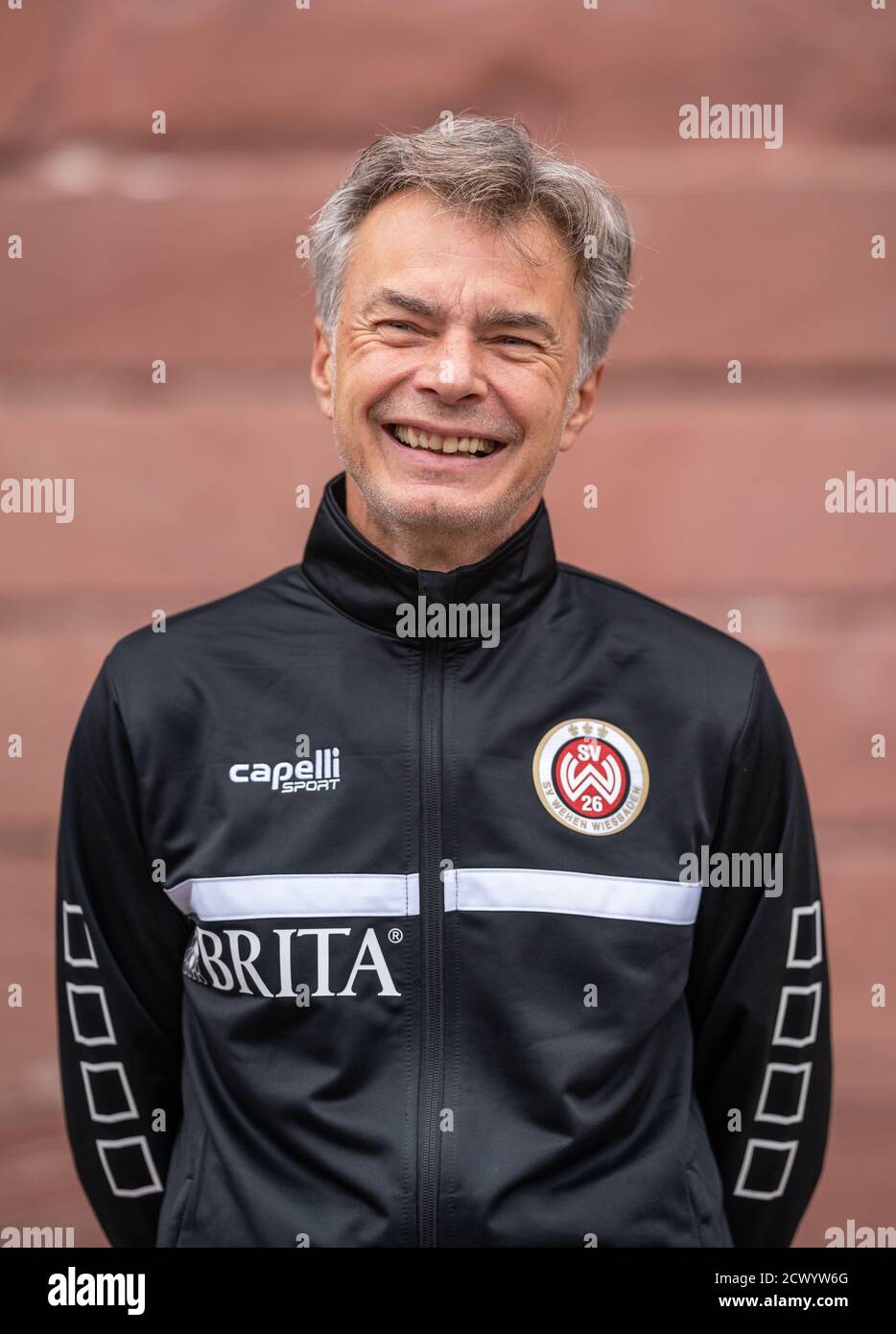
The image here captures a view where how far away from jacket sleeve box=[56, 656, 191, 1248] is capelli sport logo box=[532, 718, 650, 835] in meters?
0.50

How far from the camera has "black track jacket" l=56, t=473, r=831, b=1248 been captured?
1385 mm

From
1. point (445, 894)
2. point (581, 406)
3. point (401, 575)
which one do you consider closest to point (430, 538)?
point (401, 575)

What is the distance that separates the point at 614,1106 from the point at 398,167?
1122mm

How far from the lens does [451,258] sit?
56.2 inches

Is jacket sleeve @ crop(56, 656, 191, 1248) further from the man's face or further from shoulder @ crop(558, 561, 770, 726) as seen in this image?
shoulder @ crop(558, 561, 770, 726)

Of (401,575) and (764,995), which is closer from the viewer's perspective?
(401,575)

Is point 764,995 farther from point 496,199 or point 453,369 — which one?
point 496,199

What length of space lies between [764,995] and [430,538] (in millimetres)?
740

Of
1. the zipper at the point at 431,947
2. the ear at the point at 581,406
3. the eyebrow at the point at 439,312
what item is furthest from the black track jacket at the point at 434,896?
the eyebrow at the point at 439,312

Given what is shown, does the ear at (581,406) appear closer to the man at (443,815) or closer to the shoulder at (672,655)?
the man at (443,815)

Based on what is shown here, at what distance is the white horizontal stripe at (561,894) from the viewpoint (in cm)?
142

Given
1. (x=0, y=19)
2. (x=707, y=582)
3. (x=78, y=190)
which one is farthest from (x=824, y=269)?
(x=0, y=19)

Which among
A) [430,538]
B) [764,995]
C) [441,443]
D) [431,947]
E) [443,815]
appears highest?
[441,443]

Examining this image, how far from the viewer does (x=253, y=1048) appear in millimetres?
1425
